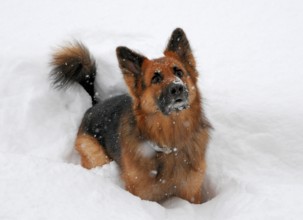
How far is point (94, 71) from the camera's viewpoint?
5.04 m

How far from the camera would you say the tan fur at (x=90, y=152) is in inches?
181

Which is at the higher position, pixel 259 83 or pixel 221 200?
pixel 259 83

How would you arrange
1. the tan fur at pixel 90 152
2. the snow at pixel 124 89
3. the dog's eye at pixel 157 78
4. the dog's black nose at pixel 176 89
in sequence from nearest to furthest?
1. the snow at pixel 124 89
2. the dog's black nose at pixel 176 89
3. the dog's eye at pixel 157 78
4. the tan fur at pixel 90 152

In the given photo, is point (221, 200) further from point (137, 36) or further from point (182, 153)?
point (137, 36)

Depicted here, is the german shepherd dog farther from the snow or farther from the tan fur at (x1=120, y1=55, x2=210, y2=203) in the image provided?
the snow

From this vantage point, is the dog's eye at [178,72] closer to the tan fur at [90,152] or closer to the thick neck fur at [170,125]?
the thick neck fur at [170,125]

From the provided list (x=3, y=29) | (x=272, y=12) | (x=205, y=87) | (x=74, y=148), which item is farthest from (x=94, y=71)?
(x=272, y=12)

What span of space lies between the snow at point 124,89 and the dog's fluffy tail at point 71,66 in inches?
6.4

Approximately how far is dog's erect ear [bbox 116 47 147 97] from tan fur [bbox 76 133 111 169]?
4.24 feet

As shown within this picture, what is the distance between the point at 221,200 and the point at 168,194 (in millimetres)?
644

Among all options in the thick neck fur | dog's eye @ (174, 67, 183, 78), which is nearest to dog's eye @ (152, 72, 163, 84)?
dog's eye @ (174, 67, 183, 78)

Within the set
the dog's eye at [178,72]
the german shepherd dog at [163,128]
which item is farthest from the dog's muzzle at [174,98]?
the dog's eye at [178,72]

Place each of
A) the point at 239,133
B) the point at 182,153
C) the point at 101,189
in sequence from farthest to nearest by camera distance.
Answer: the point at 239,133 → the point at 182,153 → the point at 101,189

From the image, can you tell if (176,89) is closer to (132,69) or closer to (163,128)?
(163,128)
